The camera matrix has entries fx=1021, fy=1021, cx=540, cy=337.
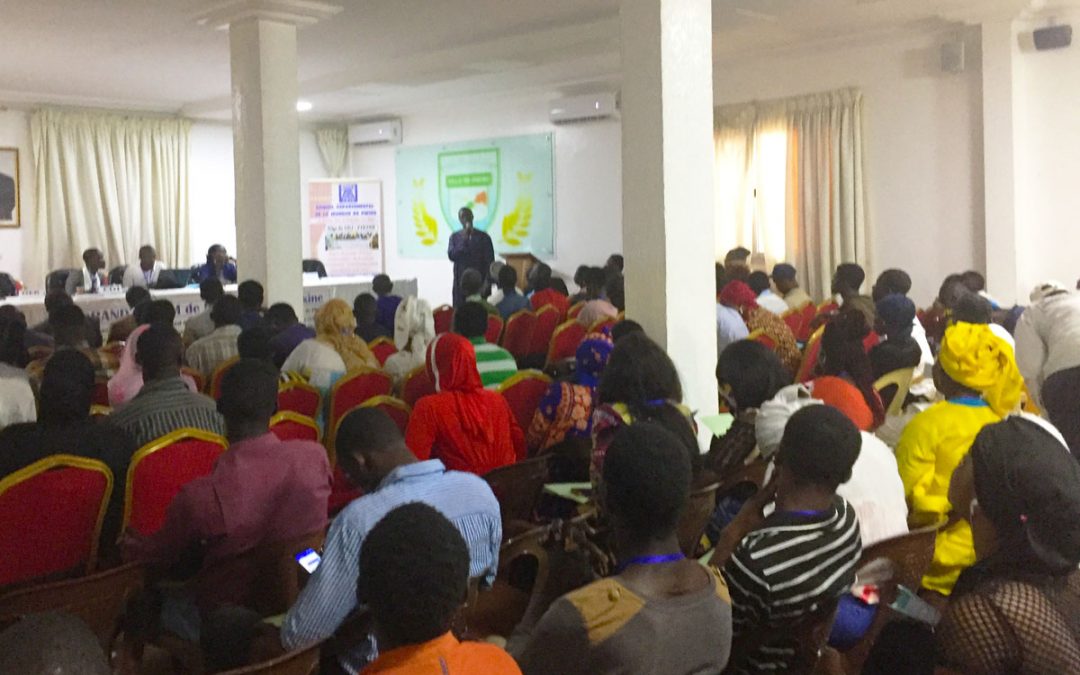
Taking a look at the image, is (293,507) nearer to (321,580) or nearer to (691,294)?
(321,580)

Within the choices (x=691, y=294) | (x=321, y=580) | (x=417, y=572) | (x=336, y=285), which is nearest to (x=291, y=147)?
(x=336, y=285)

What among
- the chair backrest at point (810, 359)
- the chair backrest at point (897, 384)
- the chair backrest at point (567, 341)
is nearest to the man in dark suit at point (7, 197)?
the chair backrest at point (567, 341)

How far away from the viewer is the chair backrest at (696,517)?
3164 millimetres

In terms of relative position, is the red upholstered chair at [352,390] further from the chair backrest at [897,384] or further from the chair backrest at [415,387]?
the chair backrest at [897,384]

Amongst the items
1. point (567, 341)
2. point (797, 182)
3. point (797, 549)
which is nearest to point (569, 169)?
point (797, 182)

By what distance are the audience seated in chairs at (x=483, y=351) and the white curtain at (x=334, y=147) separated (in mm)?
11069

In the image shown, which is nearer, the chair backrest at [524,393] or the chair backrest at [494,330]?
the chair backrest at [524,393]

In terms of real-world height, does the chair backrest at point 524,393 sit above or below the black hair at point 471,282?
below

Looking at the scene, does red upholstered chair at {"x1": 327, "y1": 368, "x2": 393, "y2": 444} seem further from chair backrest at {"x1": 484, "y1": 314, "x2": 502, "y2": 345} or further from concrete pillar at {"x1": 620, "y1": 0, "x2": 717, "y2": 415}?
chair backrest at {"x1": 484, "y1": 314, "x2": 502, "y2": 345}

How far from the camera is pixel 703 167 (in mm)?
5164

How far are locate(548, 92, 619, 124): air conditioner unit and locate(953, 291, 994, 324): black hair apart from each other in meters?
7.21

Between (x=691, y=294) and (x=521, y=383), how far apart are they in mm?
1221

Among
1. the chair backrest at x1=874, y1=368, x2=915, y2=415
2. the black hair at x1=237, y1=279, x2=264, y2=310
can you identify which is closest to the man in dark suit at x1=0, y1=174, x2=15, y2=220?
the black hair at x1=237, y1=279, x2=264, y2=310

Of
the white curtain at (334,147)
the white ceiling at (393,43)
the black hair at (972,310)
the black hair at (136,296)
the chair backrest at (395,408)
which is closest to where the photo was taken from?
the chair backrest at (395,408)
